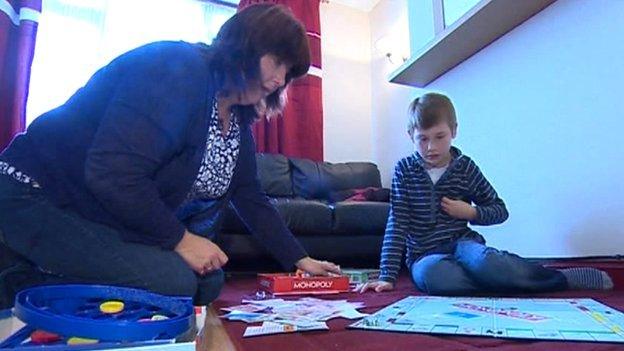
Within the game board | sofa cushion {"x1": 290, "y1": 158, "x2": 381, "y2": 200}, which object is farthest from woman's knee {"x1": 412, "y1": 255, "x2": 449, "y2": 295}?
sofa cushion {"x1": 290, "y1": 158, "x2": 381, "y2": 200}

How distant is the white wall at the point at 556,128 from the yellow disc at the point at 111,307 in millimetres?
1316

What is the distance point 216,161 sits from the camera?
1026 millimetres

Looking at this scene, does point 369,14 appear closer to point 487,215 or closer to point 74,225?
point 487,215

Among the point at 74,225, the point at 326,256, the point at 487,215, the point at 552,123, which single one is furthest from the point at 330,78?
the point at 74,225

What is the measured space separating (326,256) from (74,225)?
124 centimetres

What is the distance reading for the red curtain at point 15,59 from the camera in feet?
6.47

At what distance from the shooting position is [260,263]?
1.92 m

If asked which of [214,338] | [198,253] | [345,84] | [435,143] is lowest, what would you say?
[214,338]

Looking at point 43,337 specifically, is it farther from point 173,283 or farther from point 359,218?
point 359,218

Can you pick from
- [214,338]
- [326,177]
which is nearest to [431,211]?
[214,338]

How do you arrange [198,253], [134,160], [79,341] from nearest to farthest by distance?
[79,341], [134,160], [198,253]

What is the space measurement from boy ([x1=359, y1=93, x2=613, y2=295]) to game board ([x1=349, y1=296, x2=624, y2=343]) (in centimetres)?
24

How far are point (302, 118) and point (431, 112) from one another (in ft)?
4.76

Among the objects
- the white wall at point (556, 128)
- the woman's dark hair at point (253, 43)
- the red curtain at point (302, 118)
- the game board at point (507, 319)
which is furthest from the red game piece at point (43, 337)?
the red curtain at point (302, 118)
